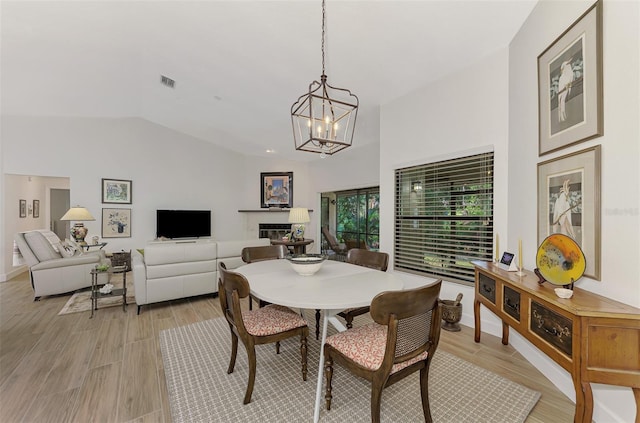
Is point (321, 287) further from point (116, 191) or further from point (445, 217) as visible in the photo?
point (116, 191)

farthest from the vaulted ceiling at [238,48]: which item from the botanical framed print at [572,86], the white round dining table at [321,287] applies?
the white round dining table at [321,287]

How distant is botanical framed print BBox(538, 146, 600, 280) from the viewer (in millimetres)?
1591

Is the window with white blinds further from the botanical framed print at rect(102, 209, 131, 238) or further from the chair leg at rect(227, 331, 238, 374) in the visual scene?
the botanical framed print at rect(102, 209, 131, 238)

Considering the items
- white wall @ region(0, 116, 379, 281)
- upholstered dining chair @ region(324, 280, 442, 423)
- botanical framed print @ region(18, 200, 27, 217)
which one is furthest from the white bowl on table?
botanical framed print @ region(18, 200, 27, 217)

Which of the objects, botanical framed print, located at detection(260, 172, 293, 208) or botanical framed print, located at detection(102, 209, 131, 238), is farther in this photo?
botanical framed print, located at detection(260, 172, 293, 208)

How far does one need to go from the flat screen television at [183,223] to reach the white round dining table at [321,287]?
4.91 metres

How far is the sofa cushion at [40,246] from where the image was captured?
3.90m

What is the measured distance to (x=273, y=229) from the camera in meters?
7.64

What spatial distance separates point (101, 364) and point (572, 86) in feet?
13.5

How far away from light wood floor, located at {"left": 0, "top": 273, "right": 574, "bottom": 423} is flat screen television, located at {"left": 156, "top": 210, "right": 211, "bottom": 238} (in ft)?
9.60

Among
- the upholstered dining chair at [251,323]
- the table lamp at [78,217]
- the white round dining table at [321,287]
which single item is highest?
the table lamp at [78,217]

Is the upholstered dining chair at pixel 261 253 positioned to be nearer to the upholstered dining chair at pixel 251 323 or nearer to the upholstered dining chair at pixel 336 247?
the upholstered dining chair at pixel 251 323

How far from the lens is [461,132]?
9.68ft

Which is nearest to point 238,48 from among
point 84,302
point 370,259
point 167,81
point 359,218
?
point 167,81
